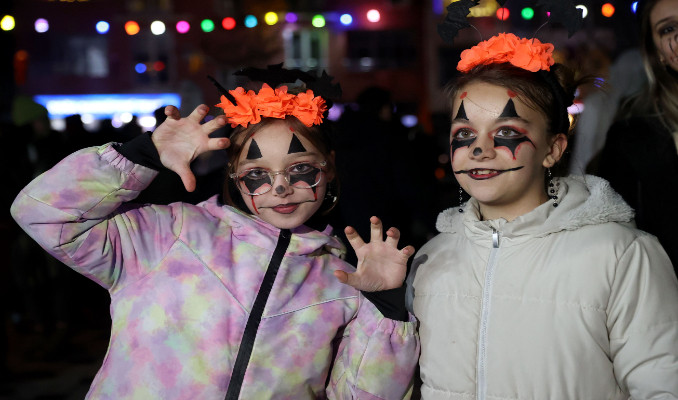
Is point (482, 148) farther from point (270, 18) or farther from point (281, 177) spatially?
point (270, 18)

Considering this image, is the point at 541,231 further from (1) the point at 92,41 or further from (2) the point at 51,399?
(1) the point at 92,41

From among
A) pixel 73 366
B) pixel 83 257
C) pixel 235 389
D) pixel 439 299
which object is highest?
pixel 83 257

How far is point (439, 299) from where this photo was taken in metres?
2.20

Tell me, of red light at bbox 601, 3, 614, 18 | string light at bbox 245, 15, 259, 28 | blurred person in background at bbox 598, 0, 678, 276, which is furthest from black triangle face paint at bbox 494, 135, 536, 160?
string light at bbox 245, 15, 259, 28

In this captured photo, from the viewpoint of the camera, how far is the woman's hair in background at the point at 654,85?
276cm

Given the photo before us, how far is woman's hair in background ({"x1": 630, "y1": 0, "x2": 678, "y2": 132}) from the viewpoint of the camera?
2.76 metres

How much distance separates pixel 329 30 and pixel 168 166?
71.9ft

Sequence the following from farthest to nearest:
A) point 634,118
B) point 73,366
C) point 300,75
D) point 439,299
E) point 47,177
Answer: point 73,366 < point 634,118 < point 300,75 < point 439,299 < point 47,177

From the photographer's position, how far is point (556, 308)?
2.00m

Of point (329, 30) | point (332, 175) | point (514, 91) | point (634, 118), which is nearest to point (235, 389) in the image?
point (332, 175)

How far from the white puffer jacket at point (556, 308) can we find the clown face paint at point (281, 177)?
16.8 inches

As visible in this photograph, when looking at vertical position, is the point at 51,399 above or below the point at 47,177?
below

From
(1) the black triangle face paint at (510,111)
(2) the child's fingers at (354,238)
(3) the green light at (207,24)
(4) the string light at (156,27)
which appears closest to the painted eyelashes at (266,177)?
(2) the child's fingers at (354,238)

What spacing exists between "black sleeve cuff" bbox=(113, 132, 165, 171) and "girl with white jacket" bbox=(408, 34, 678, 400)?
841 millimetres
